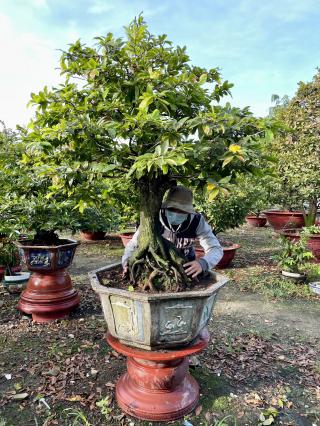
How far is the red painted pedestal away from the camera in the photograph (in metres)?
2.24

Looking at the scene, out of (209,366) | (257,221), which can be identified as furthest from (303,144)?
(209,366)

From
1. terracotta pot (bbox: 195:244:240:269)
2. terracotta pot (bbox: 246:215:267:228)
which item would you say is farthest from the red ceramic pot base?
terracotta pot (bbox: 246:215:267:228)

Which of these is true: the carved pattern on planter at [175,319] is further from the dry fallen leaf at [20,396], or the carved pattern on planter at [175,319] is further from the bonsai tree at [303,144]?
the bonsai tree at [303,144]

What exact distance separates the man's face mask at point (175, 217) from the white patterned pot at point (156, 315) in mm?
564

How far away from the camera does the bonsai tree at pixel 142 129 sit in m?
1.83

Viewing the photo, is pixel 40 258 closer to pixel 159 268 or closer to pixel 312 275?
pixel 159 268

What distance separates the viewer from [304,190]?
7293mm

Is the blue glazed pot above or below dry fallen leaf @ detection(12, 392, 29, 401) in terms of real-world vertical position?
above

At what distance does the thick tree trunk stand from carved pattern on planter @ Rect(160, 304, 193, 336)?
233 mm

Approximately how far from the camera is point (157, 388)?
232 centimetres

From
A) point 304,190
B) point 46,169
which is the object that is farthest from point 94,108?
point 304,190

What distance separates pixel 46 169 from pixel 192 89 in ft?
3.27

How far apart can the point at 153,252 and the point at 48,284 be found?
193 cm

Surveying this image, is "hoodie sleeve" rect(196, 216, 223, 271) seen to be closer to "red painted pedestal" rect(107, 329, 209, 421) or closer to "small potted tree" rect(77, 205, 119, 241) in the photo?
"red painted pedestal" rect(107, 329, 209, 421)
